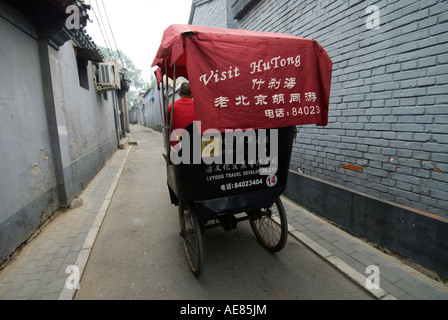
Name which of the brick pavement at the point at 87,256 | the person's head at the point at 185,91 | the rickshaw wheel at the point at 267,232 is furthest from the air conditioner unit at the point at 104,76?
the rickshaw wheel at the point at 267,232

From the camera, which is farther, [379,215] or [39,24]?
[39,24]

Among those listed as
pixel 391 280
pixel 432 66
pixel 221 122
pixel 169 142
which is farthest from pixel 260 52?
pixel 391 280

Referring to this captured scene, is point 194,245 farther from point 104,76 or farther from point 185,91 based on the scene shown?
point 104,76

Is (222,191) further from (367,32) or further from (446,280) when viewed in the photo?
(367,32)

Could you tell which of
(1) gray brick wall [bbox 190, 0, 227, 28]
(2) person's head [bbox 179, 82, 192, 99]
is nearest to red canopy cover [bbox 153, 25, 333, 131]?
(2) person's head [bbox 179, 82, 192, 99]

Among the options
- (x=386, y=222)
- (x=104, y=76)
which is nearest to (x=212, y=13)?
(x=104, y=76)

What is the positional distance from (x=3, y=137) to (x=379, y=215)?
5323 millimetres

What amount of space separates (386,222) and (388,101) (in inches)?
64.7

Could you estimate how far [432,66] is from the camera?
2699 millimetres

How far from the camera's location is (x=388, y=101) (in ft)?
10.5

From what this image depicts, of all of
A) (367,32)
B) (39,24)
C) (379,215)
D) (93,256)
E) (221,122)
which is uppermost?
(39,24)

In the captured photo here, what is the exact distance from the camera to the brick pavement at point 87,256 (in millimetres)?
2617

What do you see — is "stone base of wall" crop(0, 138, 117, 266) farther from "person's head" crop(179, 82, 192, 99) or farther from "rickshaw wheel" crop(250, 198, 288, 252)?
"rickshaw wheel" crop(250, 198, 288, 252)

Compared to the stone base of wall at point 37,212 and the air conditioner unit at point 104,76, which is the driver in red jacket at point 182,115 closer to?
the stone base of wall at point 37,212
